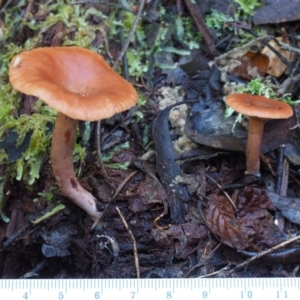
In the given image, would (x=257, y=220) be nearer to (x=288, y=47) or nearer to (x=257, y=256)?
(x=257, y=256)

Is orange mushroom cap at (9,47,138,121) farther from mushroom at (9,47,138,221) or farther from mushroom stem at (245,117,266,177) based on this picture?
mushroom stem at (245,117,266,177)

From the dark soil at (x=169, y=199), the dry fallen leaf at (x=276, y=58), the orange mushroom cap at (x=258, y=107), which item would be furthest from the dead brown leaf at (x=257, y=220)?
the dry fallen leaf at (x=276, y=58)

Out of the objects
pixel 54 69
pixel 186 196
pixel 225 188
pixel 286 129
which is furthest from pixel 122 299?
pixel 286 129

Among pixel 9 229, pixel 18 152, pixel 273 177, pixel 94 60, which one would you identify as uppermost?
pixel 94 60

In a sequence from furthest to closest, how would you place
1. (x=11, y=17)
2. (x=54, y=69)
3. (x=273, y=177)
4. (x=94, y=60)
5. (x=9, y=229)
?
(x=11, y=17) → (x=273, y=177) → (x=9, y=229) → (x=94, y=60) → (x=54, y=69)

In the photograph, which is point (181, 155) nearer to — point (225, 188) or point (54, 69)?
point (225, 188)

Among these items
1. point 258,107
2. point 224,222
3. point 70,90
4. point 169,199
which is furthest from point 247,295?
point 70,90

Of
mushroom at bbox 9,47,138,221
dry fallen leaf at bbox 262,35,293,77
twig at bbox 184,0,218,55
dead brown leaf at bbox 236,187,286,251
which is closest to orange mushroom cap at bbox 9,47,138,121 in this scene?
mushroom at bbox 9,47,138,221
